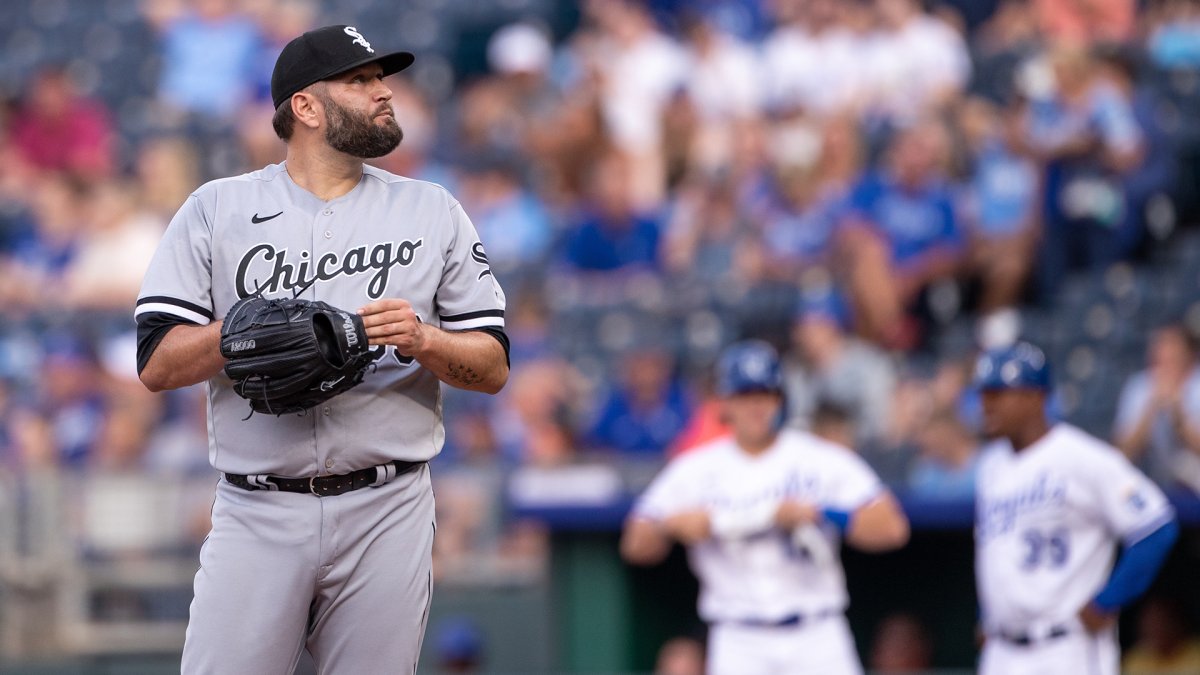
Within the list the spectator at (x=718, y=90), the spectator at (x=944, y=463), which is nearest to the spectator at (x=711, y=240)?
the spectator at (x=718, y=90)

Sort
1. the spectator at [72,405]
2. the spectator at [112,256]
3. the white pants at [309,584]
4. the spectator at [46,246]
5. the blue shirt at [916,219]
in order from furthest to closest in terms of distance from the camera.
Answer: the spectator at [46,246] < the spectator at [112,256] < the spectator at [72,405] < the blue shirt at [916,219] < the white pants at [309,584]

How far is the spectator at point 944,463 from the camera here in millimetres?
7355

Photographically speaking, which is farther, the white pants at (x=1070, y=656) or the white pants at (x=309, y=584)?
the white pants at (x=1070, y=656)

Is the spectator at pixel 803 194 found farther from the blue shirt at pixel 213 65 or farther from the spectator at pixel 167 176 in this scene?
the blue shirt at pixel 213 65

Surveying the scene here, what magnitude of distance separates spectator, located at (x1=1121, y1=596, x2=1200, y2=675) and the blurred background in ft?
0.05

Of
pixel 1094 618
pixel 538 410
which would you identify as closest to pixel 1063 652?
pixel 1094 618

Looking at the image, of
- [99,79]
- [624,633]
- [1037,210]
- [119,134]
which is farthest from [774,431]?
[99,79]

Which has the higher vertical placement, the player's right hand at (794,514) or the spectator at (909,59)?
the spectator at (909,59)

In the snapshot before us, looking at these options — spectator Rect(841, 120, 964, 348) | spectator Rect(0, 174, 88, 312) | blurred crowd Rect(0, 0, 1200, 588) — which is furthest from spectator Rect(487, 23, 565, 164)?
spectator Rect(0, 174, 88, 312)

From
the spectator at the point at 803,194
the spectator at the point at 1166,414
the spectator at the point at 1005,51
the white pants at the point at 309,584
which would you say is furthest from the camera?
the spectator at the point at 1005,51

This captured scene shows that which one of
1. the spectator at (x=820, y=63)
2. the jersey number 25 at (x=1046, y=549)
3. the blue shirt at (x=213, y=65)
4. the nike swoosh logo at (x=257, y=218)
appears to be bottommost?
the jersey number 25 at (x=1046, y=549)

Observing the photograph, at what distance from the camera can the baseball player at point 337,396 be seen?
3.46 metres

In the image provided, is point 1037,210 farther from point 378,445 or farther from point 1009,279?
point 378,445

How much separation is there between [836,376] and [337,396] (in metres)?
5.26
